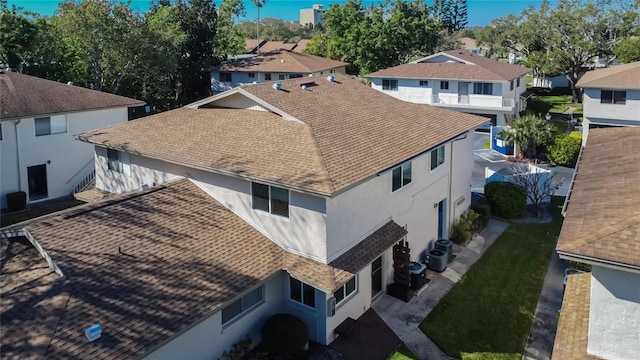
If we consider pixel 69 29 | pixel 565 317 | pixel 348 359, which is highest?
pixel 69 29

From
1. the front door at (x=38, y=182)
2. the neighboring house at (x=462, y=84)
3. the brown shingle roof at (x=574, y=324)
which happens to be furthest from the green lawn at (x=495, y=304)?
the neighboring house at (x=462, y=84)

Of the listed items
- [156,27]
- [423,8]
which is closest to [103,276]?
[156,27]

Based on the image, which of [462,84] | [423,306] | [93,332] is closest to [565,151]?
[462,84]

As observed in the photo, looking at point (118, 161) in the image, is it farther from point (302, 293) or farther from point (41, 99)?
point (41, 99)

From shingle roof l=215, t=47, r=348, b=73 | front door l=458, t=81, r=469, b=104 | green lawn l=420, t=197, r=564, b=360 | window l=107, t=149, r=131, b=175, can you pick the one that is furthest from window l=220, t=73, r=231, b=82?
green lawn l=420, t=197, r=564, b=360

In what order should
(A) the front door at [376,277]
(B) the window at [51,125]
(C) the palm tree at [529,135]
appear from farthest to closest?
(C) the palm tree at [529,135], (B) the window at [51,125], (A) the front door at [376,277]

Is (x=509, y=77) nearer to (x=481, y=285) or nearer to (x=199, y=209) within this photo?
(x=481, y=285)

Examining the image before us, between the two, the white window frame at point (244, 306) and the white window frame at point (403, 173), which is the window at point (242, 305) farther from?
the white window frame at point (403, 173)

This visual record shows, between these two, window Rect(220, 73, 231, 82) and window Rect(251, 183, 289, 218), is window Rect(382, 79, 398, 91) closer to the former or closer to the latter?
window Rect(220, 73, 231, 82)
